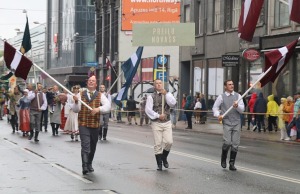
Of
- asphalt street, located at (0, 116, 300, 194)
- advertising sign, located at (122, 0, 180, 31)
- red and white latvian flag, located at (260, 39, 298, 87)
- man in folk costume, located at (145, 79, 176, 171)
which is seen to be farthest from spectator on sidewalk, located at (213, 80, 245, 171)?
advertising sign, located at (122, 0, 180, 31)

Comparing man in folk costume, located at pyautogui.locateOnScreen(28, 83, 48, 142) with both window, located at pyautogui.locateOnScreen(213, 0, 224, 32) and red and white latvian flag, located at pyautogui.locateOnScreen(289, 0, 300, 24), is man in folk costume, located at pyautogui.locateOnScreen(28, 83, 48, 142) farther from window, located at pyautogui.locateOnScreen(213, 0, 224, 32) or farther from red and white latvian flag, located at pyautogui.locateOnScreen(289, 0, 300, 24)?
window, located at pyautogui.locateOnScreen(213, 0, 224, 32)

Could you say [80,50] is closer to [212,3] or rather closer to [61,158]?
[212,3]

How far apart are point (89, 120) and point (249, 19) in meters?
7.20

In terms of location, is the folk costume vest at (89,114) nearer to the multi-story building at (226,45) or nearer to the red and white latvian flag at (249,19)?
the red and white latvian flag at (249,19)

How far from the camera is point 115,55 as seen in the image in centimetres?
5800

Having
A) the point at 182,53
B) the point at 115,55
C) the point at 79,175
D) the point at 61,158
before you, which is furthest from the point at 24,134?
the point at 115,55

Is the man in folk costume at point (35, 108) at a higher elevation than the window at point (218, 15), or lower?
lower

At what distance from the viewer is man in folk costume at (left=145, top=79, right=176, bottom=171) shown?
43.2 feet

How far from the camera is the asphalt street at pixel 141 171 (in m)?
10.6

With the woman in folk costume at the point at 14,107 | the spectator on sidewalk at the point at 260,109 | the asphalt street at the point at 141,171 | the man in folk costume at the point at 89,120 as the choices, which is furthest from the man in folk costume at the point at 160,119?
the spectator on sidewalk at the point at 260,109

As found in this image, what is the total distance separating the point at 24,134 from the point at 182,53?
69.6ft

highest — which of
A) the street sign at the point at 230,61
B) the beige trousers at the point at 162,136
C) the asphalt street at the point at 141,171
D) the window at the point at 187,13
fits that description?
the window at the point at 187,13

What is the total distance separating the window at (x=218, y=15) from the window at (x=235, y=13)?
3.62ft

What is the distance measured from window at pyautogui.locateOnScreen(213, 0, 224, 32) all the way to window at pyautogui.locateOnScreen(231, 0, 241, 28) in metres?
1.10
